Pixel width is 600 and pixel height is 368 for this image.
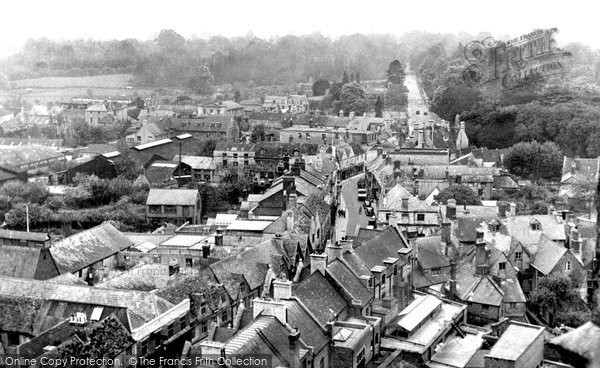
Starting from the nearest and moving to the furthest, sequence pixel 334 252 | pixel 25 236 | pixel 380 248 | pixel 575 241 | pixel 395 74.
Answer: pixel 334 252 < pixel 380 248 < pixel 25 236 < pixel 575 241 < pixel 395 74

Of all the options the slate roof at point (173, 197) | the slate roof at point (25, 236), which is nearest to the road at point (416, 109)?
the slate roof at point (173, 197)

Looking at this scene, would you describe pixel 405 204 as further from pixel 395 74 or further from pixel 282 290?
pixel 395 74

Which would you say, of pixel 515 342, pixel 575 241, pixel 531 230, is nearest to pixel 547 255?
pixel 575 241

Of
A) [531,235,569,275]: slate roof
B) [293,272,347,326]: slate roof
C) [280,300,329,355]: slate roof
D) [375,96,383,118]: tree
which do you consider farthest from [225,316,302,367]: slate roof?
[375,96,383,118]: tree

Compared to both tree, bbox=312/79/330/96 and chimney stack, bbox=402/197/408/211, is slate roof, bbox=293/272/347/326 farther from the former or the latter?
tree, bbox=312/79/330/96

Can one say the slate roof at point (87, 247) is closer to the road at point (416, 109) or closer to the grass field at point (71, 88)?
the road at point (416, 109)

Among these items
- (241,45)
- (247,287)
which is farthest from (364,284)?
(241,45)
